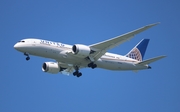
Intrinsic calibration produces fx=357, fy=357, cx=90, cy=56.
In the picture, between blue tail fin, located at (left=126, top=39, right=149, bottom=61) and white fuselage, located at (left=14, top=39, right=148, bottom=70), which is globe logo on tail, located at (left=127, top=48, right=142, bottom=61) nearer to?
blue tail fin, located at (left=126, top=39, right=149, bottom=61)

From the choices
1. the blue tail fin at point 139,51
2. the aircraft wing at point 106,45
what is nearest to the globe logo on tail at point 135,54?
the blue tail fin at point 139,51

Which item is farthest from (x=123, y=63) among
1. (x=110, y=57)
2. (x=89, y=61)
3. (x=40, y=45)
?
(x=40, y=45)

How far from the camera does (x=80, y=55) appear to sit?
4319 cm

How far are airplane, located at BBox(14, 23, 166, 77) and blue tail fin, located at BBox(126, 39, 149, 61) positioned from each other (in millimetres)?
1093

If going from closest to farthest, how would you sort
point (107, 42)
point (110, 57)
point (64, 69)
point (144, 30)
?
point (144, 30)
point (107, 42)
point (110, 57)
point (64, 69)

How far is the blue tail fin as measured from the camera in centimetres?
5100

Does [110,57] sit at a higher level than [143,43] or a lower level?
lower

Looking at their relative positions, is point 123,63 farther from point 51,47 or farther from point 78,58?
point 51,47

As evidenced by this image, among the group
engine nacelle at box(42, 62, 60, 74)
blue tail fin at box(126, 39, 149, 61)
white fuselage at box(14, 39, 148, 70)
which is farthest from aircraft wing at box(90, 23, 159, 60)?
blue tail fin at box(126, 39, 149, 61)

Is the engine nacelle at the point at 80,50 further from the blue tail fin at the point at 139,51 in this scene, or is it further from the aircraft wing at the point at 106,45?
the blue tail fin at the point at 139,51

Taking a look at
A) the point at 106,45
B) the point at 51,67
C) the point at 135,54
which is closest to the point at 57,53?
the point at 106,45

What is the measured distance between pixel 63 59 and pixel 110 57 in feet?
21.9

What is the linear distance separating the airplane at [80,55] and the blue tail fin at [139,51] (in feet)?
3.59

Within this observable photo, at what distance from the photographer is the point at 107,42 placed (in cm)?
4312
